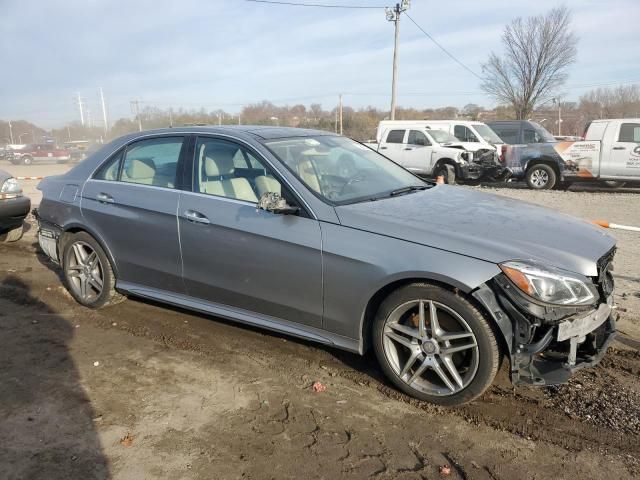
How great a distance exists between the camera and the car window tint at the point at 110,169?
4.79 metres

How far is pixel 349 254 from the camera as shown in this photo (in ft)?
11.0

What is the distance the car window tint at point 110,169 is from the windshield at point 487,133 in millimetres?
14013

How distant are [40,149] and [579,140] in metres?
38.5

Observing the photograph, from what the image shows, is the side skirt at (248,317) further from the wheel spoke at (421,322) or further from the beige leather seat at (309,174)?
the beige leather seat at (309,174)

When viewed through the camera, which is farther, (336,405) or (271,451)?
(336,405)

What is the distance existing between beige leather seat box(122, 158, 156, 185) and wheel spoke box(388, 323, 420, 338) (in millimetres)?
2429

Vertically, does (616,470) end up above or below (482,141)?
below

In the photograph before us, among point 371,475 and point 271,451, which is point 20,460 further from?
point 371,475

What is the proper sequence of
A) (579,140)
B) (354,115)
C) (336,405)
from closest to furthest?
1. (336,405)
2. (579,140)
3. (354,115)

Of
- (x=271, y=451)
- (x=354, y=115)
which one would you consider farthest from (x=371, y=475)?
(x=354, y=115)

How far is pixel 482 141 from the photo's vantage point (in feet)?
53.7

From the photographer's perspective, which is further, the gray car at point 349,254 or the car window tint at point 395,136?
the car window tint at point 395,136

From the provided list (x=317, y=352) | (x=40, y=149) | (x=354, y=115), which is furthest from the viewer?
(x=354, y=115)

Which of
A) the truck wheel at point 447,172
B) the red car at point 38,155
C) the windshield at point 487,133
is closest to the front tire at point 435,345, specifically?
the truck wheel at point 447,172
